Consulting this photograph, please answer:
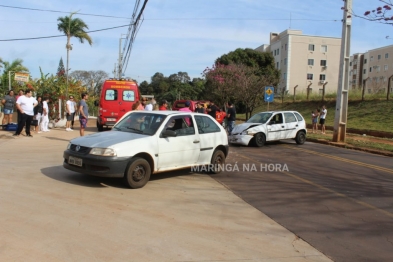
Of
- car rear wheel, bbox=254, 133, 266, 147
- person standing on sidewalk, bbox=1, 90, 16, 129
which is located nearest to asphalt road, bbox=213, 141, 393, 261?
car rear wheel, bbox=254, 133, 266, 147

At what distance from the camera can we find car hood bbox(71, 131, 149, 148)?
6.61m

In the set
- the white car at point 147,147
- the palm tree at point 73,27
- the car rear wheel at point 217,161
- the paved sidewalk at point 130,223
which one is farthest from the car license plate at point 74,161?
the palm tree at point 73,27

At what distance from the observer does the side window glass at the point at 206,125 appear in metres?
8.32

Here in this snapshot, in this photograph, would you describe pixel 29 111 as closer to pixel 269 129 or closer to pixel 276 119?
pixel 269 129

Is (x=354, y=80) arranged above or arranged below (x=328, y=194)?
above

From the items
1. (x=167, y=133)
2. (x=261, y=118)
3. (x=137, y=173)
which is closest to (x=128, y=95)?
(x=261, y=118)

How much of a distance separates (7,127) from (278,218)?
12983 millimetres

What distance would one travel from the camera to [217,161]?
872 centimetres

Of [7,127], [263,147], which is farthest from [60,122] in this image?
[263,147]

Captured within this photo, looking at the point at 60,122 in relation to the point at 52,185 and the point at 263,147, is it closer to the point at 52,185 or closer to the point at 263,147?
the point at 263,147

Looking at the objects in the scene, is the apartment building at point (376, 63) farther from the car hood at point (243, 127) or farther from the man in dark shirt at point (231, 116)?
the car hood at point (243, 127)

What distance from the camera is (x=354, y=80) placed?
89.9 metres

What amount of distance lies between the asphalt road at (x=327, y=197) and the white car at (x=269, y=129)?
6.94ft

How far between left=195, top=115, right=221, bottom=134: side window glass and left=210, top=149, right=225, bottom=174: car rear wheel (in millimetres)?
540
